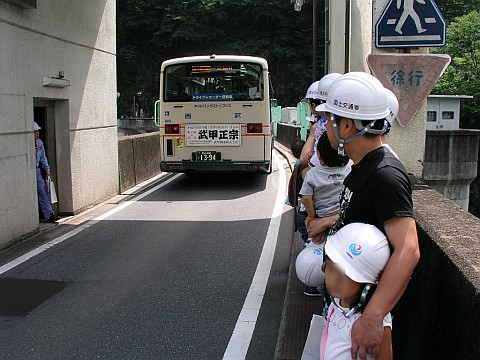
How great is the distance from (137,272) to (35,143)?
3150 mm

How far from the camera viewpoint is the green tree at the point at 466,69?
30.5 metres

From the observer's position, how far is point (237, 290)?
225 inches

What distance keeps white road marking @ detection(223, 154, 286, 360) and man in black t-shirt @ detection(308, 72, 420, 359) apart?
226 cm

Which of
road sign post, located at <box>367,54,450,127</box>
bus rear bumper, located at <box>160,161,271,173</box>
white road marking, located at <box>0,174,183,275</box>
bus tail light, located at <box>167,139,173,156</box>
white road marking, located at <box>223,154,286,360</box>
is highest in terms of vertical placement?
road sign post, located at <box>367,54,450,127</box>

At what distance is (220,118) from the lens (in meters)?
12.4

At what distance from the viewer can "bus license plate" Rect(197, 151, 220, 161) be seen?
490 inches

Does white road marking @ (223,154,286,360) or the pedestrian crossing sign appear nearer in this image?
white road marking @ (223,154,286,360)

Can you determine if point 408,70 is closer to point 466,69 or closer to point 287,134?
point 287,134

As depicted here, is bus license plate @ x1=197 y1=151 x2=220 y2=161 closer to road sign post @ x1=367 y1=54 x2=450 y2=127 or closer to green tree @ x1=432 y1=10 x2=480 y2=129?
road sign post @ x1=367 y1=54 x2=450 y2=127

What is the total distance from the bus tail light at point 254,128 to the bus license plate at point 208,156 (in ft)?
3.09

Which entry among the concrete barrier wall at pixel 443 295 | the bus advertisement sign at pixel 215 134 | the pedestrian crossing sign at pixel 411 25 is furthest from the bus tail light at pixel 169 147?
the concrete barrier wall at pixel 443 295

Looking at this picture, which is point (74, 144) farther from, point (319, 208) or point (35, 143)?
point (319, 208)

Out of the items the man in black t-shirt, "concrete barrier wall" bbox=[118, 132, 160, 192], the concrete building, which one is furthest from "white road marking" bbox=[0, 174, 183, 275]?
the man in black t-shirt

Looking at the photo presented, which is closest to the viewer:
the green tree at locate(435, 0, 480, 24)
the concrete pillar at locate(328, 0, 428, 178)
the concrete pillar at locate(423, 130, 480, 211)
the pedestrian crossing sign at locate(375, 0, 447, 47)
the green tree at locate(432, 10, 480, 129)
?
the pedestrian crossing sign at locate(375, 0, 447, 47)
